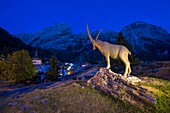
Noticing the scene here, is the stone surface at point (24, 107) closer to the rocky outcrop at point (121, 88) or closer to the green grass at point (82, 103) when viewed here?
the green grass at point (82, 103)

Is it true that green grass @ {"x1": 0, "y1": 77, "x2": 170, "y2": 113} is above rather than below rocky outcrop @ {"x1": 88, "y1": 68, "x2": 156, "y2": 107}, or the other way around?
below

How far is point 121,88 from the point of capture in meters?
11.9

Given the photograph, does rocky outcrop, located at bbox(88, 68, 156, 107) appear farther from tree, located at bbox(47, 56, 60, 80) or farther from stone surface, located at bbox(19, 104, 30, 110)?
tree, located at bbox(47, 56, 60, 80)

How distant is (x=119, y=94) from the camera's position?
11.3 m

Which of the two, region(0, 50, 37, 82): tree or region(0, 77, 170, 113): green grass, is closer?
region(0, 77, 170, 113): green grass

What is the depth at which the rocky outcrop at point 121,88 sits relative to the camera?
1092cm

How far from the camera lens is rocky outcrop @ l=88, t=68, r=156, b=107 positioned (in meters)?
10.9

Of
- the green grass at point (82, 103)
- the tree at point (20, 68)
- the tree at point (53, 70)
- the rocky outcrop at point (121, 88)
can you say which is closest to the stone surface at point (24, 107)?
the green grass at point (82, 103)

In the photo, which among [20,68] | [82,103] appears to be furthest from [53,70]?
[82,103]

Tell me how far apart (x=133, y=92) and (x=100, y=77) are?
279 cm

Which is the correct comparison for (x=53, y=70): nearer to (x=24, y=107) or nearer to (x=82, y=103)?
(x=24, y=107)

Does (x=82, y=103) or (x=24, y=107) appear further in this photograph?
(x=24, y=107)

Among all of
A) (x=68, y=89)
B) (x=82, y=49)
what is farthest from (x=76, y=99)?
(x=82, y=49)

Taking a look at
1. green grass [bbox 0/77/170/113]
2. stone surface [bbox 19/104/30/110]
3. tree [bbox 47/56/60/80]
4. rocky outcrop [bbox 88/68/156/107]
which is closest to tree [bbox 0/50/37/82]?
tree [bbox 47/56/60/80]
